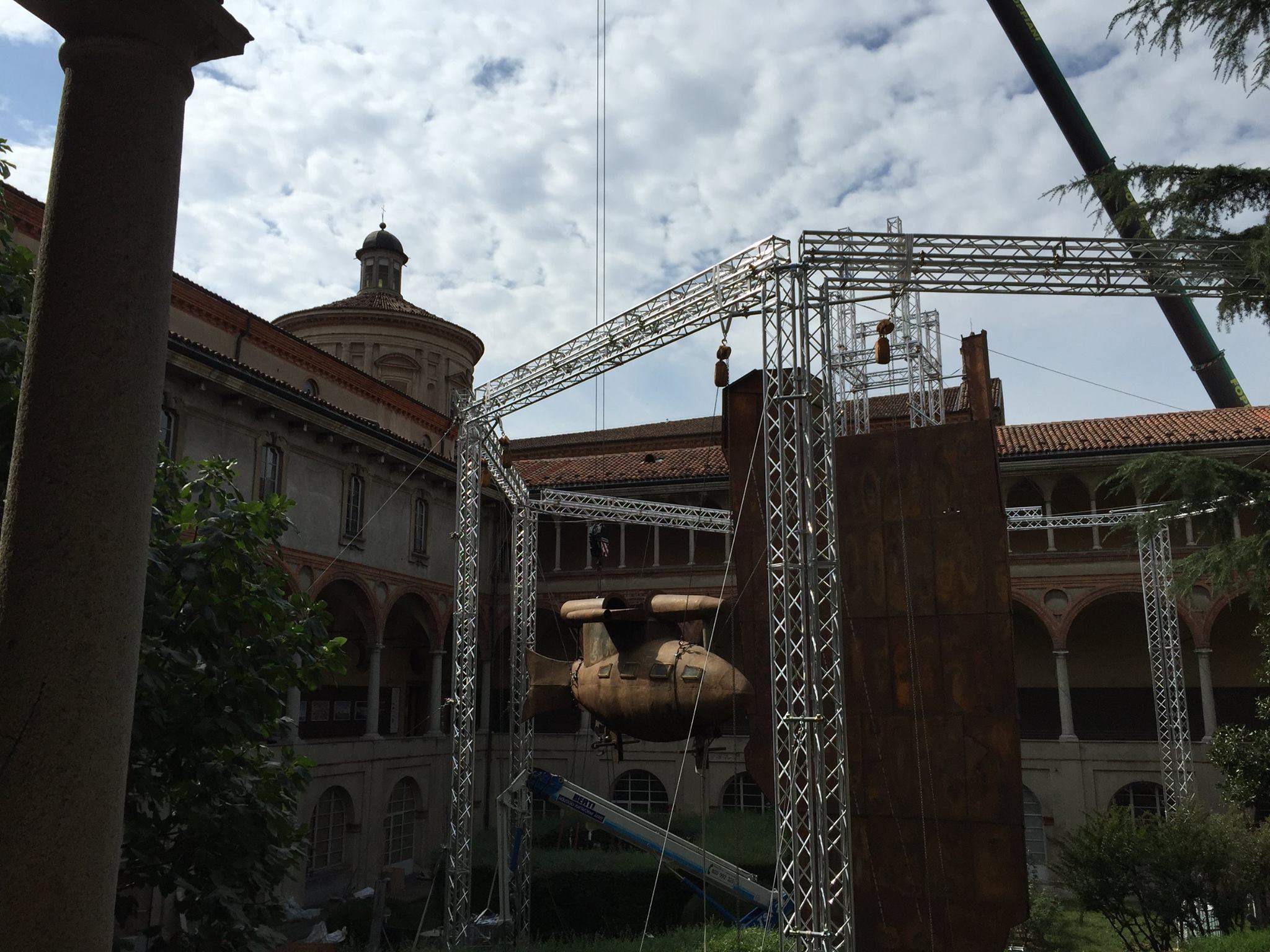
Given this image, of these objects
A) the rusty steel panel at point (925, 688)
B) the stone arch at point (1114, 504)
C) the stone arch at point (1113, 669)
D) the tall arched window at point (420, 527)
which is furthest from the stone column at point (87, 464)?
the stone arch at point (1113, 669)

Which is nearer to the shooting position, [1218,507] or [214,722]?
[214,722]

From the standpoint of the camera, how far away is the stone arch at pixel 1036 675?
26.3 meters

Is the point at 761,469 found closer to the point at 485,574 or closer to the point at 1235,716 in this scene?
the point at 485,574

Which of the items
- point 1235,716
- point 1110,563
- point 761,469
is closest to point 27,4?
point 761,469

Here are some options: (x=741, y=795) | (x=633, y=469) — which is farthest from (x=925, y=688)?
(x=633, y=469)

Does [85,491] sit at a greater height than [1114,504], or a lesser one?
lesser

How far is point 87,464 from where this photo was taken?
2.89 metres

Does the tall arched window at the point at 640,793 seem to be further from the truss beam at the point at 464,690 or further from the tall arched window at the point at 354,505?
the truss beam at the point at 464,690

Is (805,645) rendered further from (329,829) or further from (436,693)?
(436,693)

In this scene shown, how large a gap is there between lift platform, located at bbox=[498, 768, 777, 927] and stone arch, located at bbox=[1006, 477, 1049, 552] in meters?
11.8

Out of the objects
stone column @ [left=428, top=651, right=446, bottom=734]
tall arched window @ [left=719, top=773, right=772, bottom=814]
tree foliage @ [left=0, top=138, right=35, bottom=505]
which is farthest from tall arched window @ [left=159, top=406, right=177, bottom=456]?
tall arched window @ [left=719, top=773, right=772, bottom=814]

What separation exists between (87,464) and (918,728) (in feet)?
32.3

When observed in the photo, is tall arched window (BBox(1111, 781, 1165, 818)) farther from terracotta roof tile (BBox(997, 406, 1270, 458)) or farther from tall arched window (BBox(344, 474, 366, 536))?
tall arched window (BBox(344, 474, 366, 536))

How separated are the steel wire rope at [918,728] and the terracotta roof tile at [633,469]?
1474cm
